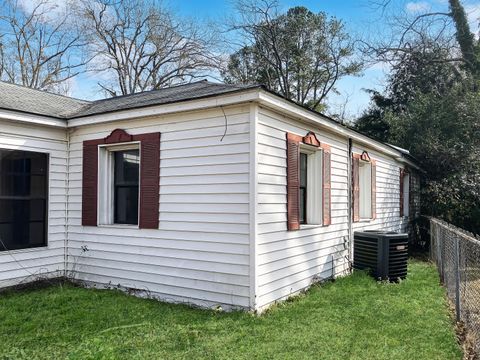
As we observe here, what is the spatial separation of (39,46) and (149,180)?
18471 mm

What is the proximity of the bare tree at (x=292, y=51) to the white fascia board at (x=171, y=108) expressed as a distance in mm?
18729

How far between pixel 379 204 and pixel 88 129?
7080 millimetres

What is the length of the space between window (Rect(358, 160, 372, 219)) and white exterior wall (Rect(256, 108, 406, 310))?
1735 millimetres

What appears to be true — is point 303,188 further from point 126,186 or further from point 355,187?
point 126,186

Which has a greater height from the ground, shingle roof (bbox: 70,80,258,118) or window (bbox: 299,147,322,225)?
shingle roof (bbox: 70,80,258,118)

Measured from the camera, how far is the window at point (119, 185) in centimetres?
631


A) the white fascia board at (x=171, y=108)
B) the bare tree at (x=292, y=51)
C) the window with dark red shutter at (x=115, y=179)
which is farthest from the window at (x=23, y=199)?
the bare tree at (x=292, y=51)

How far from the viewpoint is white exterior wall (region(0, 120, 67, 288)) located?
5930 millimetres

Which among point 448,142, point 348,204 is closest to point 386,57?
point 448,142

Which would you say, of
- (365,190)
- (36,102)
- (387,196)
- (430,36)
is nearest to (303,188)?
(365,190)

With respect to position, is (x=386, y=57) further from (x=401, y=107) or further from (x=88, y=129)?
(x=88, y=129)

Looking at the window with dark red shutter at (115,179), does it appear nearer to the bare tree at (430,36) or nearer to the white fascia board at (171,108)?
the white fascia board at (171,108)

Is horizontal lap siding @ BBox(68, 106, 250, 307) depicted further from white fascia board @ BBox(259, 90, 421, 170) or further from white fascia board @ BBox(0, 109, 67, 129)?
white fascia board @ BBox(0, 109, 67, 129)

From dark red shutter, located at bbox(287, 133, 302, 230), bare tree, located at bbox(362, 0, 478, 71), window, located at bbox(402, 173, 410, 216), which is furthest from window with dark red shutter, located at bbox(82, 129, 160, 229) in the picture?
bare tree, located at bbox(362, 0, 478, 71)
